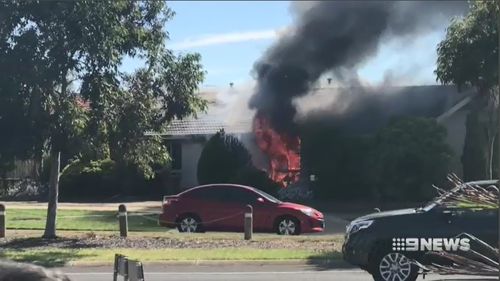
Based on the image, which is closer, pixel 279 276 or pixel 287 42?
pixel 279 276

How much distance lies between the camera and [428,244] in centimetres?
1183

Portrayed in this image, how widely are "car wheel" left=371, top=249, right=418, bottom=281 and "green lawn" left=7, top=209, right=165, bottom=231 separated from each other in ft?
37.7

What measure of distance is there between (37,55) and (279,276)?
7032 mm

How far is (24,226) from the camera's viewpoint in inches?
901

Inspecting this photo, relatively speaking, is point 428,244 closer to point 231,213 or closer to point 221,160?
point 231,213

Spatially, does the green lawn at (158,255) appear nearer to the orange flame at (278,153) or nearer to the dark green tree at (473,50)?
the dark green tree at (473,50)

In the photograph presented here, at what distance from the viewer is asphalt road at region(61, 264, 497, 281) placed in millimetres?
13773

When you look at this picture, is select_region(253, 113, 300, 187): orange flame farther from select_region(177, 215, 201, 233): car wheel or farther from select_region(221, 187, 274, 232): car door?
select_region(177, 215, 201, 233): car wheel

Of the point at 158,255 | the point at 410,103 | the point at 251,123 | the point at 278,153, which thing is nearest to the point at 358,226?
the point at 158,255

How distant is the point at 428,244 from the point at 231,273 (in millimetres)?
4088

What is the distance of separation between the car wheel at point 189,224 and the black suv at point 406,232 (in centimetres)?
954

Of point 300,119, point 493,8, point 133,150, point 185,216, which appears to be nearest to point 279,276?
point 133,150

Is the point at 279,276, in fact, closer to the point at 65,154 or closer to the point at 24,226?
the point at 65,154

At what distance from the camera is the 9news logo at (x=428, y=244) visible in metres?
11.7
